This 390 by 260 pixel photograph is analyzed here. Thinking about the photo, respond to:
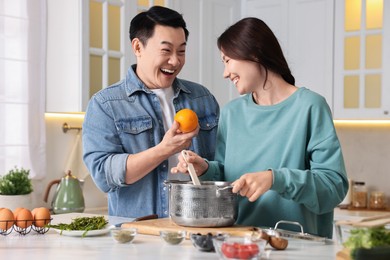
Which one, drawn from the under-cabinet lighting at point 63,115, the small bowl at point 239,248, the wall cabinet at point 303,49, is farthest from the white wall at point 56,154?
the small bowl at point 239,248

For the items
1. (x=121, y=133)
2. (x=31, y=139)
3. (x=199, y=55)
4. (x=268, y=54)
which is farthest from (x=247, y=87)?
(x=199, y=55)

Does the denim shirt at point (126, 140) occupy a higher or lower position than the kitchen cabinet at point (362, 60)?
lower

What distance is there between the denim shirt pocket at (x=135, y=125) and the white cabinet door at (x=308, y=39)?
85.4 inches

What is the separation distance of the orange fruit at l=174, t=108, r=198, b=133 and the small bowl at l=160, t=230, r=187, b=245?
0.44 meters

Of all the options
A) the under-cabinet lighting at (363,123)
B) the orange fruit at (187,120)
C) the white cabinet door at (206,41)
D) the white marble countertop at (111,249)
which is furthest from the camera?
the under-cabinet lighting at (363,123)

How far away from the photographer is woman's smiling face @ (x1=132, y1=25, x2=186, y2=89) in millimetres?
2559

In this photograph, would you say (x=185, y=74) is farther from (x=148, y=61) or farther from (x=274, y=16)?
(x=148, y=61)

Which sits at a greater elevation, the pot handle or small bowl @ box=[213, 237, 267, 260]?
the pot handle

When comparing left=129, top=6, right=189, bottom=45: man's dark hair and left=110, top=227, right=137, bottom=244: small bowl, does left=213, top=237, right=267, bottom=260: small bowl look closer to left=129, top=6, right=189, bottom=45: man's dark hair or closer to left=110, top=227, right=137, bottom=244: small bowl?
left=110, top=227, right=137, bottom=244: small bowl

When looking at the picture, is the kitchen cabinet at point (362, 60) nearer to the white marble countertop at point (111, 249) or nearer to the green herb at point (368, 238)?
the white marble countertop at point (111, 249)

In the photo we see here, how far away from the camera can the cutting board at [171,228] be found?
75.4 inches

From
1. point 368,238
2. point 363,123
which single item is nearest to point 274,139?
point 368,238

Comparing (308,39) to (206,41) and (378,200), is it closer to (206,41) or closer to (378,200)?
(206,41)

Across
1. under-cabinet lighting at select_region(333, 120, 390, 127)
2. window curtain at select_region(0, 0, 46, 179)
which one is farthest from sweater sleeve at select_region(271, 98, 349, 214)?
under-cabinet lighting at select_region(333, 120, 390, 127)
